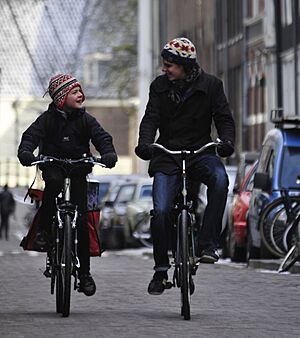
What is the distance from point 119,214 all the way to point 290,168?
53.9 ft

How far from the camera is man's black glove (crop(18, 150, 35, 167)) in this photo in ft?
40.1

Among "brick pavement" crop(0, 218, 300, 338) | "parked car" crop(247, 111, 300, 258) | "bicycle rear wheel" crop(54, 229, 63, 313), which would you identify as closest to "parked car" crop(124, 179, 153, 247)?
"parked car" crop(247, 111, 300, 258)

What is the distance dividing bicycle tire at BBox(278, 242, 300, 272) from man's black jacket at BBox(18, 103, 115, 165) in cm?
591

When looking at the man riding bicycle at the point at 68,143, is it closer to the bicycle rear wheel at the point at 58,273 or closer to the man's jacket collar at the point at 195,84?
the bicycle rear wheel at the point at 58,273

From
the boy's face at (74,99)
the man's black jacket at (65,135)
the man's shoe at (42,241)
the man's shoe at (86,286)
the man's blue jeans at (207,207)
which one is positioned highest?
the boy's face at (74,99)

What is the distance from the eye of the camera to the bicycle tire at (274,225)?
2031 cm

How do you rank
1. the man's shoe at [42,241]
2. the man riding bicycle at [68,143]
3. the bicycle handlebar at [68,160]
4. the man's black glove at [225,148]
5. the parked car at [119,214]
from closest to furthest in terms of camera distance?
1. the man's black glove at [225,148]
2. the bicycle handlebar at [68,160]
3. the man riding bicycle at [68,143]
4. the man's shoe at [42,241]
5. the parked car at [119,214]

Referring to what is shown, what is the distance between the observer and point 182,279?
11539 mm

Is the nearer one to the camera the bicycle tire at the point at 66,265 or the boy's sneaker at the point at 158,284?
the bicycle tire at the point at 66,265

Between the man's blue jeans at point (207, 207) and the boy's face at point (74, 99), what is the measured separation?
81 centimetres

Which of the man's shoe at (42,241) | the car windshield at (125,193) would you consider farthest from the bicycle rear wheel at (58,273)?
the car windshield at (125,193)

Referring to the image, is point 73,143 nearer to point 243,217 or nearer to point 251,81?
point 243,217

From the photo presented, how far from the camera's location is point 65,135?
490 inches

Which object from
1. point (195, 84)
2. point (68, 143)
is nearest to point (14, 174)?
point (68, 143)
